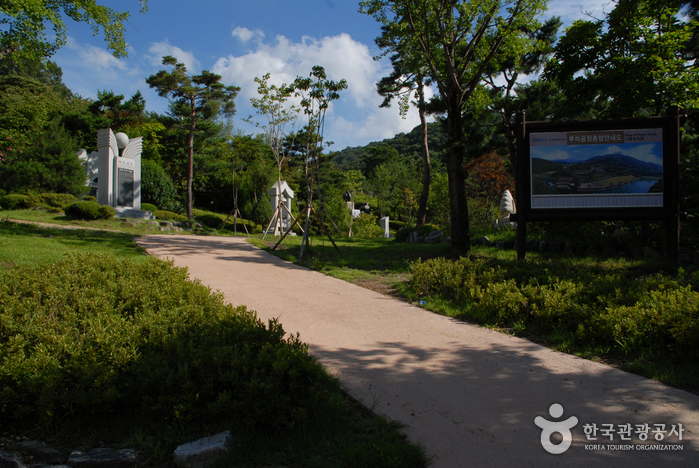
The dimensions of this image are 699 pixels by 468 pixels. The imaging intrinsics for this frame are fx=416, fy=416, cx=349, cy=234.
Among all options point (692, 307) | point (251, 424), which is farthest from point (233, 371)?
point (692, 307)

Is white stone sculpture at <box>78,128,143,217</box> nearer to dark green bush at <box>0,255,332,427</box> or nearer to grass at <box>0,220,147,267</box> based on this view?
grass at <box>0,220,147,267</box>

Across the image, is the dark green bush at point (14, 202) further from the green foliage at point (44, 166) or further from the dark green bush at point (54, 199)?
the green foliage at point (44, 166)

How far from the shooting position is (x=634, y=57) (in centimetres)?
930

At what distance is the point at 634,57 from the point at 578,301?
24.9ft

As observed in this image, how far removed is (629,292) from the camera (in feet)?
15.1

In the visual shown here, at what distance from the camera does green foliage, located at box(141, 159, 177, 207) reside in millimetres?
24328

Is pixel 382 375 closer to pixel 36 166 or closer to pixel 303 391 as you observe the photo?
pixel 303 391

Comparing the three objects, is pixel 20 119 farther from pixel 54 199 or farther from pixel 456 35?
pixel 456 35

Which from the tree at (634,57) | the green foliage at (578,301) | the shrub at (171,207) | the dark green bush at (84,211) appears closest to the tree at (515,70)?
the tree at (634,57)

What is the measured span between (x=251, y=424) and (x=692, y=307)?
13.0 ft

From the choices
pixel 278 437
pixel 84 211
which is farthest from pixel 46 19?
pixel 278 437

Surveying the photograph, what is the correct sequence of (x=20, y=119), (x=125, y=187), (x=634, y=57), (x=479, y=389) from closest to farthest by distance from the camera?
(x=479, y=389) → (x=634, y=57) → (x=125, y=187) → (x=20, y=119)

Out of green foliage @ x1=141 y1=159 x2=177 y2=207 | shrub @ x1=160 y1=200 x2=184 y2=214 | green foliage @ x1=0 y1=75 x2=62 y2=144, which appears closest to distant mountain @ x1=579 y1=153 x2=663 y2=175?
shrub @ x1=160 y1=200 x2=184 y2=214

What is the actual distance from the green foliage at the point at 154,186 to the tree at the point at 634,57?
2200cm
